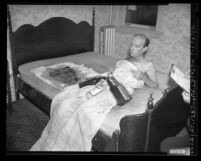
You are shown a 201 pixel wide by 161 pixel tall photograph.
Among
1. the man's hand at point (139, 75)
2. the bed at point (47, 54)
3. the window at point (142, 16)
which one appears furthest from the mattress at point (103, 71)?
the window at point (142, 16)

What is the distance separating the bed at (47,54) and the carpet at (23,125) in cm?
15

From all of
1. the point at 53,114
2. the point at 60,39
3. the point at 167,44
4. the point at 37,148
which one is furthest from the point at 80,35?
the point at 37,148

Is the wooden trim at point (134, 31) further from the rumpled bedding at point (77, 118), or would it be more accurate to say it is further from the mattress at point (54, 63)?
the rumpled bedding at point (77, 118)

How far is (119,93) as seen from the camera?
1.63m

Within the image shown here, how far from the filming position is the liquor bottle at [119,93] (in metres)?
1.63

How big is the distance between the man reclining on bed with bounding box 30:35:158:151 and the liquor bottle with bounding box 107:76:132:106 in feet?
0.13

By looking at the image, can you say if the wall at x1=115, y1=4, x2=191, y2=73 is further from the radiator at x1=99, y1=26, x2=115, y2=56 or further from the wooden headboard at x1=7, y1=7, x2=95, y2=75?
the wooden headboard at x1=7, y1=7, x2=95, y2=75

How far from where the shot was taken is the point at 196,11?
128 centimetres

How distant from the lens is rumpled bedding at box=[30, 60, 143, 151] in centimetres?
156

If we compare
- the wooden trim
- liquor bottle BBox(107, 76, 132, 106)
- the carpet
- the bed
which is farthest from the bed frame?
liquor bottle BBox(107, 76, 132, 106)

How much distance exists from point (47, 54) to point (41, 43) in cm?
17

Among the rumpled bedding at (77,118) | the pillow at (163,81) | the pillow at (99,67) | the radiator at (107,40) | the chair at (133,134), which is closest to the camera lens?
the chair at (133,134)

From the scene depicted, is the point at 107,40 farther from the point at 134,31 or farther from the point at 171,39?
the point at 171,39

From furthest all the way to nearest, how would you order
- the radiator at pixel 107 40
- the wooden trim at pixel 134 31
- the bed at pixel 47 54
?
the radiator at pixel 107 40 < the wooden trim at pixel 134 31 < the bed at pixel 47 54
